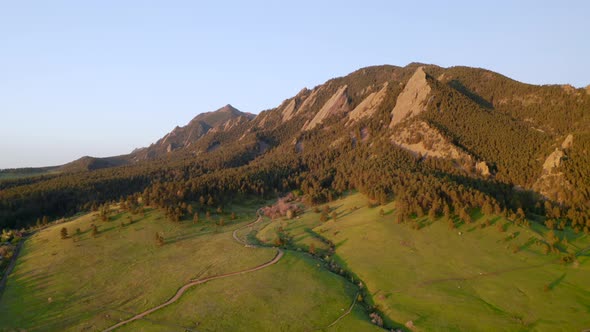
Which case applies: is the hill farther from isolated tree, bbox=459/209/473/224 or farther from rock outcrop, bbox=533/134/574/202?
rock outcrop, bbox=533/134/574/202

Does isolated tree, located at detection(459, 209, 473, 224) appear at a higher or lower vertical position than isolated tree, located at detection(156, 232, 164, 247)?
lower

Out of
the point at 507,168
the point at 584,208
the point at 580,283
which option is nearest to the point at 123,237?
the point at 580,283

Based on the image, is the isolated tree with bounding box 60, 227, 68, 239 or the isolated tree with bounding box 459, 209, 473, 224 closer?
the isolated tree with bounding box 459, 209, 473, 224

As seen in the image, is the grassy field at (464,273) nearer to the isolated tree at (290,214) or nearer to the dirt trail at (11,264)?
the isolated tree at (290,214)

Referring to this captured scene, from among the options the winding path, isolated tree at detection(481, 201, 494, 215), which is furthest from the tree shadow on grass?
the winding path

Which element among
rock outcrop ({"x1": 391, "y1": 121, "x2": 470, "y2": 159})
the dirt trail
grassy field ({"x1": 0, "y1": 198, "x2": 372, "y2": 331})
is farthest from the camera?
rock outcrop ({"x1": 391, "y1": 121, "x2": 470, "y2": 159})

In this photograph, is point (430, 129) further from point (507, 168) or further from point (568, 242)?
point (568, 242)

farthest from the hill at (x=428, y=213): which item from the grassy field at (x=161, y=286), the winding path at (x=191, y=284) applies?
the winding path at (x=191, y=284)
